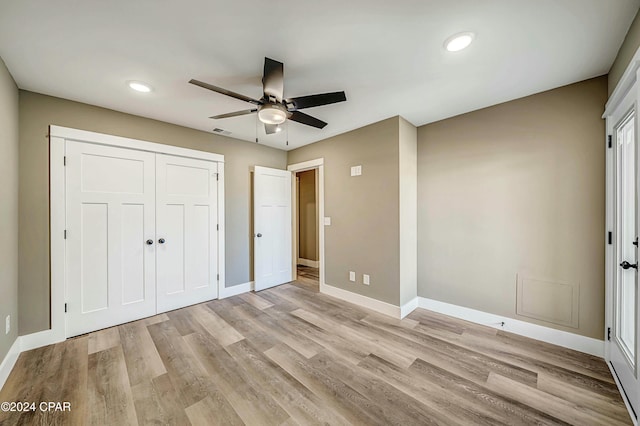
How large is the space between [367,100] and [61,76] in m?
2.82

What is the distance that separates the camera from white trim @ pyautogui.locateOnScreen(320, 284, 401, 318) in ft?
9.82

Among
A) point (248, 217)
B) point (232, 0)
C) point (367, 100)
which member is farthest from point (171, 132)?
point (367, 100)

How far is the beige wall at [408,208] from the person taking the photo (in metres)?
2.98

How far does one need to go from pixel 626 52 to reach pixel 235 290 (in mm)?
4688

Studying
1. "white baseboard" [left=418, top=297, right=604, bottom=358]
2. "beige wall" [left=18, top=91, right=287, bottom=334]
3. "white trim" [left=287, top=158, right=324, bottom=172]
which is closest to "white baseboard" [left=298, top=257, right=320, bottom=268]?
"white trim" [left=287, top=158, right=324, bottom=172]

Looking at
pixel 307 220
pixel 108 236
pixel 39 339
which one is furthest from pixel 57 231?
pixel 307 220

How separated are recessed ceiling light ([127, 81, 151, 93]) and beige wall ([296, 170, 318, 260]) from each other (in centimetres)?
372

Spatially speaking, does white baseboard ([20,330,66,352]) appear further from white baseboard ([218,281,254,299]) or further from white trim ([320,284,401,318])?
white trim ([320,284,401,318])

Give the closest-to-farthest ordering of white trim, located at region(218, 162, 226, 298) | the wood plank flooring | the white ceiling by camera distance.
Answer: the white ceiling, the wood plank flooring, white trim, located at region(218, 162, 226, 298)

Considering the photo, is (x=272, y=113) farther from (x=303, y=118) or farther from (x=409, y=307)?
(x=409, y=307)

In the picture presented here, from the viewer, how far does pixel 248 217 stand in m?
4.02

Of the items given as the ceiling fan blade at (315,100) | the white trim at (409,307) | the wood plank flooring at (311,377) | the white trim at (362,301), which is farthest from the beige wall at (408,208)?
the ceiling fan blade at (315,100)

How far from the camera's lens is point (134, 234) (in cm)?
290

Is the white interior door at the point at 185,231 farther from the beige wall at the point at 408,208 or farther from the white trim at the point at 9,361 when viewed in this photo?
the beige wall at the point at 408,208
